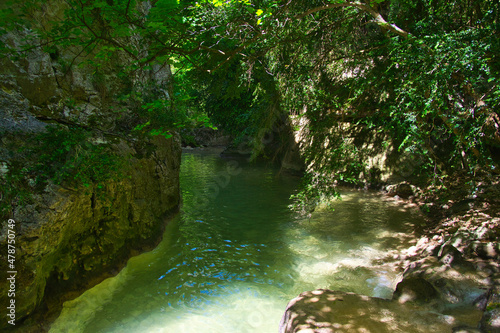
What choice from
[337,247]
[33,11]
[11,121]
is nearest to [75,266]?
[11,121]

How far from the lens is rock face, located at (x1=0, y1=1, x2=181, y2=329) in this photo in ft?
11.4

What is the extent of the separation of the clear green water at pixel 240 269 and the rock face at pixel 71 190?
43 centimetres

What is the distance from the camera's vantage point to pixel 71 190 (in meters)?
4.10

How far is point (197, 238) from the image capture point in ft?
22.0

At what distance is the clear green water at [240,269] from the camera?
4023 mm

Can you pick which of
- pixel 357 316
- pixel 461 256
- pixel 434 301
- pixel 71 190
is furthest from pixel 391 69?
pixel 71 190

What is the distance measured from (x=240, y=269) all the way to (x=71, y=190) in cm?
313

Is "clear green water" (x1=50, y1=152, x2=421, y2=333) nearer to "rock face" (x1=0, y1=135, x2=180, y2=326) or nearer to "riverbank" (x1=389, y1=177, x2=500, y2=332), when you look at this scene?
"rock face" (x1=0, y1=135, x2=180, y2=326)

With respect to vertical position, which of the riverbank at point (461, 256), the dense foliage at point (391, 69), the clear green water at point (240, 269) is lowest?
the clear green water at point (240, 269)

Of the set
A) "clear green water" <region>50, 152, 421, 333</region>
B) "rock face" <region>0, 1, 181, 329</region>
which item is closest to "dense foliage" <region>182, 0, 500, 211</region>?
"clear green water" <region>50, 152, 421, 333</region>

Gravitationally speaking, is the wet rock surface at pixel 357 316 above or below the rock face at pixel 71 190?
below

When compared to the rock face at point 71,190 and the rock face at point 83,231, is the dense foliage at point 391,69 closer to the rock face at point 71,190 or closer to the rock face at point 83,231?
the rock face at point 71,190

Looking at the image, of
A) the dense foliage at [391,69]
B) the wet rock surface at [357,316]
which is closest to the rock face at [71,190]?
the dense foliage at [391,69]

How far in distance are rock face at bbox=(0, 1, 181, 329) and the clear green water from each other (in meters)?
0.43
